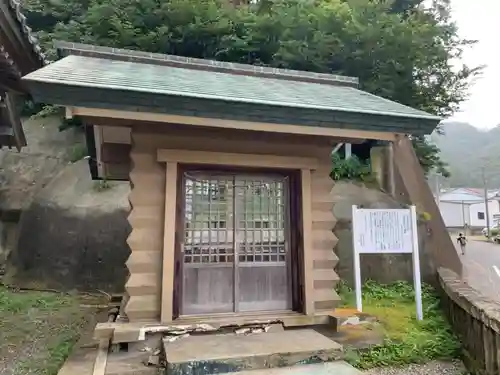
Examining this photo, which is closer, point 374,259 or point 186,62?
point 186,62

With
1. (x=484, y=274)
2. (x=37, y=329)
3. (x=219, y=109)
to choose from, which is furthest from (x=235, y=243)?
(x=484, y=274)

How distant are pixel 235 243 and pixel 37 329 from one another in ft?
13.7

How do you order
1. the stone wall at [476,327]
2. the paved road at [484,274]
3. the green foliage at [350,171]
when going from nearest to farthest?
the stone wall at [476,327], the paved road at [484,274], the green foliage at [350,171]

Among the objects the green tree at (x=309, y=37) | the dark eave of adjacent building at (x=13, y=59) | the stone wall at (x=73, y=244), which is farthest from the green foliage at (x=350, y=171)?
the dark eave of adjacent building at (x=13, y=59)

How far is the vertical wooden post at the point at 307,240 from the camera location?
4840 mm

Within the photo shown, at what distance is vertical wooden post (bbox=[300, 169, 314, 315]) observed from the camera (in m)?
4.84

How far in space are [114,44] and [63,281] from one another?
22.4 feet

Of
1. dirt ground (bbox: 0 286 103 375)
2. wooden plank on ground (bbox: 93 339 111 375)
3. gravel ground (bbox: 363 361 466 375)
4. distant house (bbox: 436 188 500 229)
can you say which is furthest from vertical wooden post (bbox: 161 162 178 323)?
distant house (bbox: 436 188 500 229)

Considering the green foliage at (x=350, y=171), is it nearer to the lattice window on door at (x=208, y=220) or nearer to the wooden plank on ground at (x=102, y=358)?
the lattice window on door at (x=208, y=220)

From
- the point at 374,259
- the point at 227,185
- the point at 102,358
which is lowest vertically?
the point at 102,358

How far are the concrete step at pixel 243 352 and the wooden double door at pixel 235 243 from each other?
62 cm

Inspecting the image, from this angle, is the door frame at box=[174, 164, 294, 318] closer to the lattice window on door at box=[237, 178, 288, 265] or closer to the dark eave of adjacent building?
the lattice window on door at box=[237, 178, 288, 265]

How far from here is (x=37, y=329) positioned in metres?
6.59

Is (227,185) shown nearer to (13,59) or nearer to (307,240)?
(307,240)
